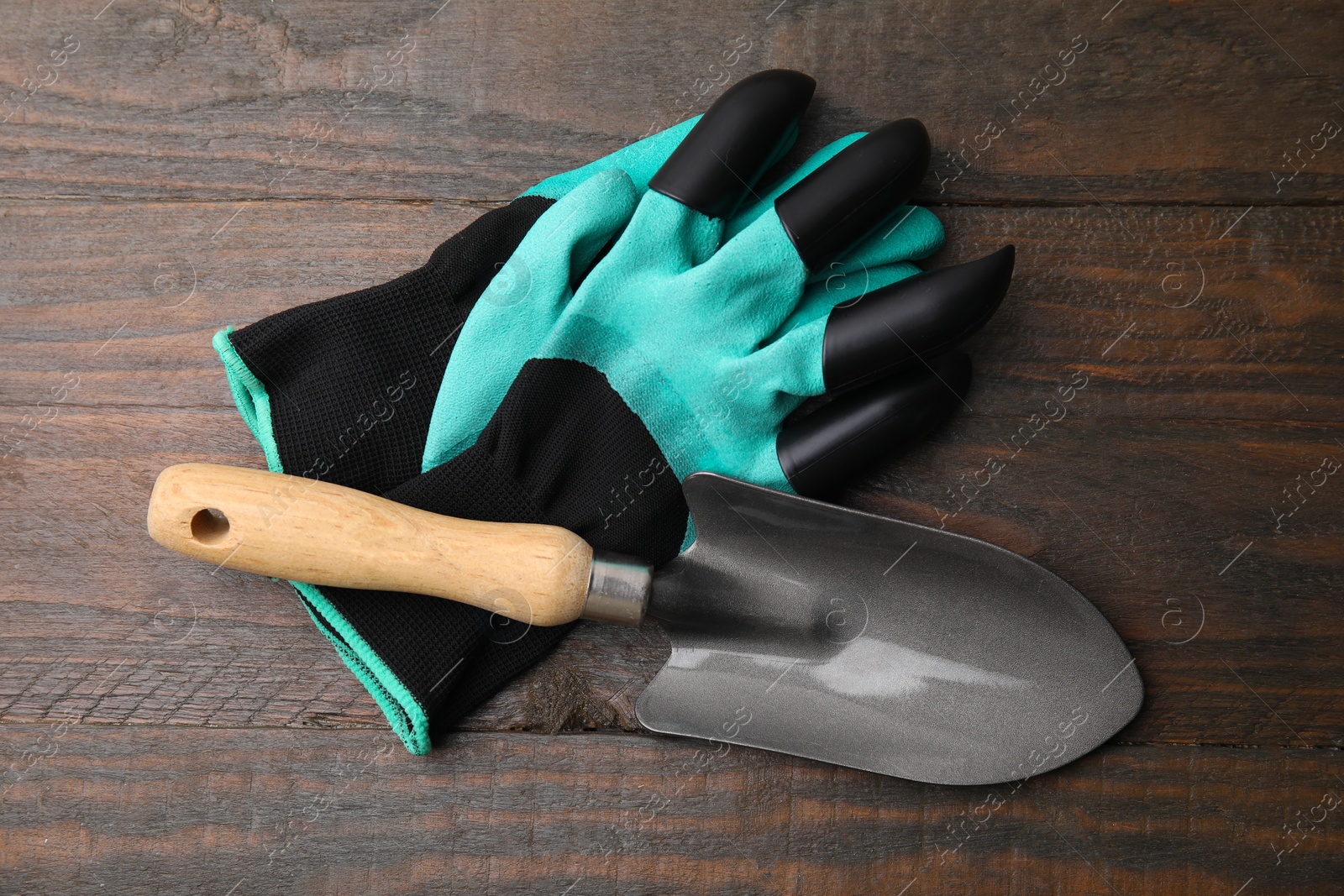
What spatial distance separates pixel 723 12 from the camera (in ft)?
2.66

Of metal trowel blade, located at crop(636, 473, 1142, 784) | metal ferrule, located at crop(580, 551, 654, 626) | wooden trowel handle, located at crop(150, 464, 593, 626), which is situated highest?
wooden trowel handle, located at crop(150, 464, 593, 626)

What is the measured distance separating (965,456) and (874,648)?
19 cm

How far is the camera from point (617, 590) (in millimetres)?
690

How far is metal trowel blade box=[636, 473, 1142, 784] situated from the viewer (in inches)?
28.6

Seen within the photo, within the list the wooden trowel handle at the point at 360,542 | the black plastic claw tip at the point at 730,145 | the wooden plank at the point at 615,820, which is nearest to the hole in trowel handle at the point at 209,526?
the wooden trowel handle at the point at 360,542

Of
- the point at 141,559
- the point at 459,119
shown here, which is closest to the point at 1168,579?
the point at 459,119

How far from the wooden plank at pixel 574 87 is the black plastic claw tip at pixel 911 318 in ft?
0.52

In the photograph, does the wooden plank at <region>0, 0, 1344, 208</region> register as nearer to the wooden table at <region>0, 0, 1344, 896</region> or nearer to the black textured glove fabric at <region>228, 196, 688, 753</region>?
the wooden table at <region>0, 0, 1344, 896</region>

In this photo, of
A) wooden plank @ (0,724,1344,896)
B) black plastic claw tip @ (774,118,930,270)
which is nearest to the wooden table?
wooden plank @ (0,724,1344,896)

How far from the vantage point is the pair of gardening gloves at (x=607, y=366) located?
28.0 inches

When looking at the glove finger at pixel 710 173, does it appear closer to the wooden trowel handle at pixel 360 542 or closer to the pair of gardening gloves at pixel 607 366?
the pair of gardening gloves at pixel 607 366

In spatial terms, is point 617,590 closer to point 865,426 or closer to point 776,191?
point 865,426

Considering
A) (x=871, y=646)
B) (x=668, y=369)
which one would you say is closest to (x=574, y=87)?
(x=668, y=369)

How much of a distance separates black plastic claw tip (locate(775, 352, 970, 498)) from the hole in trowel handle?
44 cm
